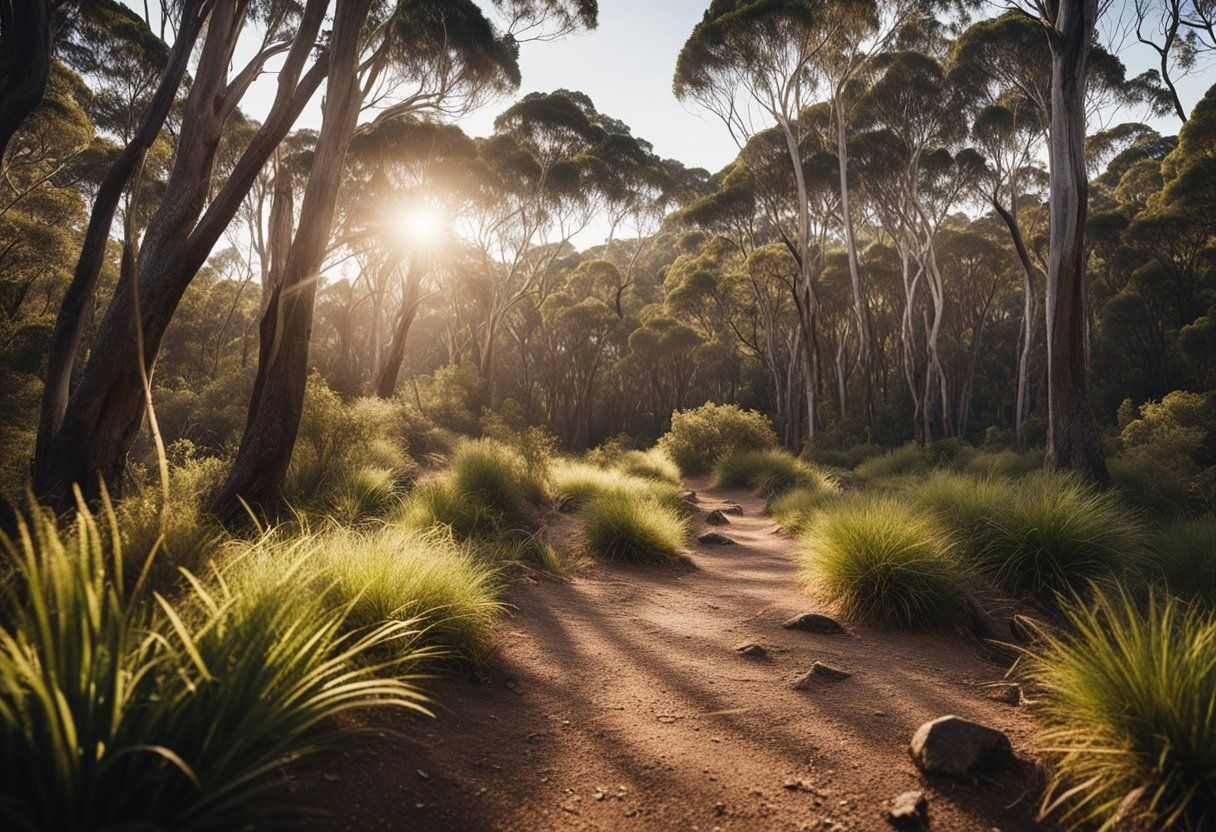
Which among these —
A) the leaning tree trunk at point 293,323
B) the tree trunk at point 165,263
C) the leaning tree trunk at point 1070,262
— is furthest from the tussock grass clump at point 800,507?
the tree trunk at point 165,263

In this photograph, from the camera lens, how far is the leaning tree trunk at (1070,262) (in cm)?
799

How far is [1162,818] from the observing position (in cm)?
191

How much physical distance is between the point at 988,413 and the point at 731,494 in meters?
23.6

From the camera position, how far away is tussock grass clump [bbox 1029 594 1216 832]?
1.90 meters

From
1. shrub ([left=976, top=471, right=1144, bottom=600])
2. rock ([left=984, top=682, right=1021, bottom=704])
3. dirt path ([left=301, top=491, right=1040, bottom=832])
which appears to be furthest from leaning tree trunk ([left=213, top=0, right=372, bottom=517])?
shrub ([left=976, top=471, right=1144, bottom=600])

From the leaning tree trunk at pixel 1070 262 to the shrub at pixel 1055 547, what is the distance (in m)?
3.48

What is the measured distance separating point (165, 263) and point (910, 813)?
6.68 meters

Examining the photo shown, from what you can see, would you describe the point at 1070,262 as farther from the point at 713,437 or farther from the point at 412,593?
the point at 713,437

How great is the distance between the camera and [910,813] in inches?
83.8

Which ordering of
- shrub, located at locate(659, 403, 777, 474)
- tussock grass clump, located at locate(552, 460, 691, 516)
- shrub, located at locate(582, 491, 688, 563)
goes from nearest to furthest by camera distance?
shrub, located at locate(582, 491, 688, 563), tussock grass clump, located at locate(552, 460, 691, 516), shrub, located at locate(659, 403, 777, 474)

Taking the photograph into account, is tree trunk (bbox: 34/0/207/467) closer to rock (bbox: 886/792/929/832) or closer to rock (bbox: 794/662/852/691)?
rock (bbox: 794/662/852/691)

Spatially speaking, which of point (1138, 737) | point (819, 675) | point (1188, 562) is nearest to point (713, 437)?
point (1188, 562)

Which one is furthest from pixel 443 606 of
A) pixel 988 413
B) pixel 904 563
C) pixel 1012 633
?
pixel 988 413

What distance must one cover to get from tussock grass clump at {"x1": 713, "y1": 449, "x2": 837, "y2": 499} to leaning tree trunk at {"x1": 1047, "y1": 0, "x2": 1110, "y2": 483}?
436 cm
